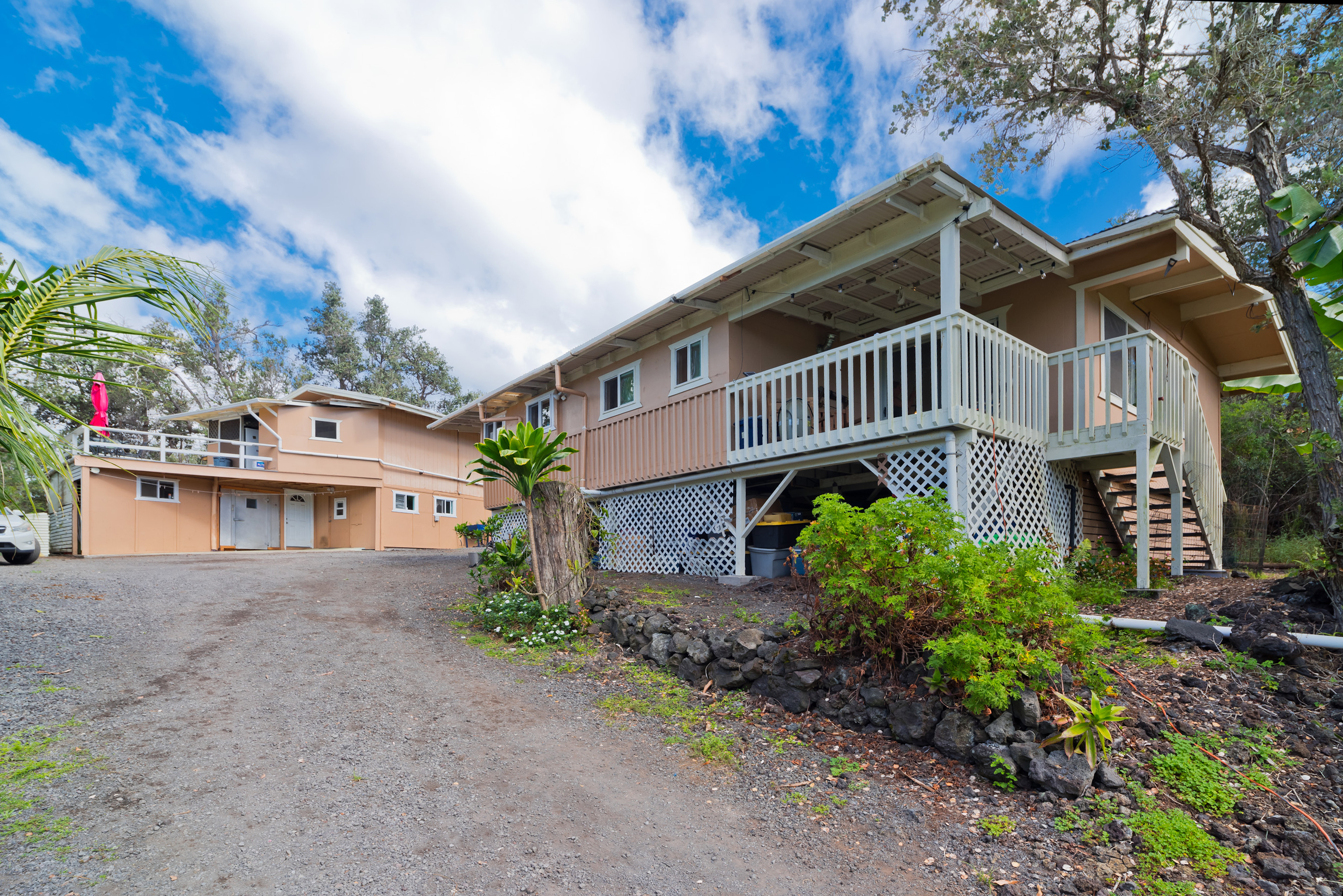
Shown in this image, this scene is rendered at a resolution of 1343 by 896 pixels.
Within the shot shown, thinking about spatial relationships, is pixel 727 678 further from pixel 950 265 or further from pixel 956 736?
pixel 950 265

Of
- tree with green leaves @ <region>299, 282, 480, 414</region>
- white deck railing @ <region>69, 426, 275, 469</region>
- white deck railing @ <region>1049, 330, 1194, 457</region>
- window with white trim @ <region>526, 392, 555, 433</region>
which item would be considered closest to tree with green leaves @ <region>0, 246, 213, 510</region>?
white deck railing @ <region>1049, 330, 1194, 457</region>

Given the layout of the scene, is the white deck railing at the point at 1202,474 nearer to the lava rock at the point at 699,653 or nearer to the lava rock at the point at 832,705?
the lava rock at the point at 832,705

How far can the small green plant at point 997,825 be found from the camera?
3207mm

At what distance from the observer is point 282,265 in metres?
32.8

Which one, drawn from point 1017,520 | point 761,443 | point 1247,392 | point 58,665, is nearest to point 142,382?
point 58,665

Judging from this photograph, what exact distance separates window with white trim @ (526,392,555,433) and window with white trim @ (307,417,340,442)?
32.7ft

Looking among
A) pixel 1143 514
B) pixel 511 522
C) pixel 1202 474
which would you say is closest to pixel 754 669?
pixel 1143 514

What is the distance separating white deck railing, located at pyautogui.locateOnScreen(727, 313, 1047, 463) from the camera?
7016 millimetres

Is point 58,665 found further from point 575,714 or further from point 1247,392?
point 1247,392

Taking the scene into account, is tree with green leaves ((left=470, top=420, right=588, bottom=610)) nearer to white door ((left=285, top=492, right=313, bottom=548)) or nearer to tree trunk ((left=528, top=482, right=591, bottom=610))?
tree trunk ((left=528, top=482, right=591, bottom=610))

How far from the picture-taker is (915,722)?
410 cm

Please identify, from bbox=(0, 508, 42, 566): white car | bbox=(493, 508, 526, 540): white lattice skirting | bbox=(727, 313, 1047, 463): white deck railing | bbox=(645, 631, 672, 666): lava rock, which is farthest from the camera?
bbox=(493, 508, 526, 540): white lattice skirting

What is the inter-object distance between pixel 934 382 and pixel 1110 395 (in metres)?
2.92

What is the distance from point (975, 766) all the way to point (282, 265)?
37698 millimetres
